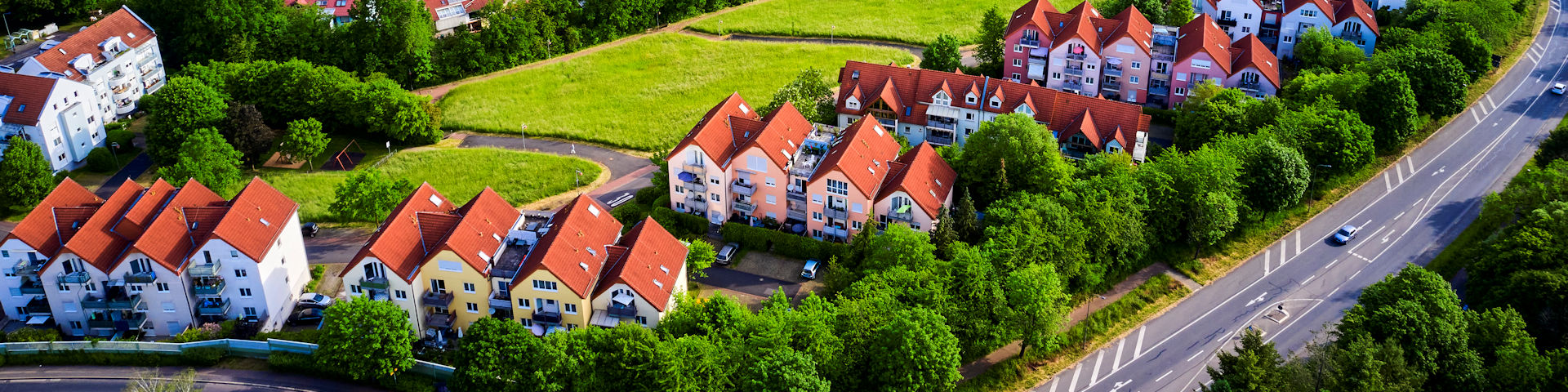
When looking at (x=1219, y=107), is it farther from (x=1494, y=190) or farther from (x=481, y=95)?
(x=481, y=95)

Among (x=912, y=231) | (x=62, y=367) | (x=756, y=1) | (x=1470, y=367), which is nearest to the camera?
(x=1470, y=367)

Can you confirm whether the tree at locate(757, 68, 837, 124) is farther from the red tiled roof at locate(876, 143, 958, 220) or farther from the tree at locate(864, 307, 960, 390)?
the tree at locate(864, 307, 960, 390)

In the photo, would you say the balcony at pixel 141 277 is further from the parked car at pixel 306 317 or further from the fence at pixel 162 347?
the parked car at pixel 306 317

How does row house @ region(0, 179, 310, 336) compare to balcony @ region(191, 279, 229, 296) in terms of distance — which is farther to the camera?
balcony @ region(191, 279, 229, 296)

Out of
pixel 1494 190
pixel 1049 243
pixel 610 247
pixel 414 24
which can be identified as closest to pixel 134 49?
pixel 414 24

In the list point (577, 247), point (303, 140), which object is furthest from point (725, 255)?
point (303, 140)

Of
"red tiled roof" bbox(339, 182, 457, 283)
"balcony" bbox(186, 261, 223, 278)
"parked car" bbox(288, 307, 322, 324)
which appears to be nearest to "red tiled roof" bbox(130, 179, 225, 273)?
"balcony" bbox(186, 261, 223, 278)

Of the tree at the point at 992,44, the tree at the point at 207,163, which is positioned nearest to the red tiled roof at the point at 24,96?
the tree at the point at 207,163
